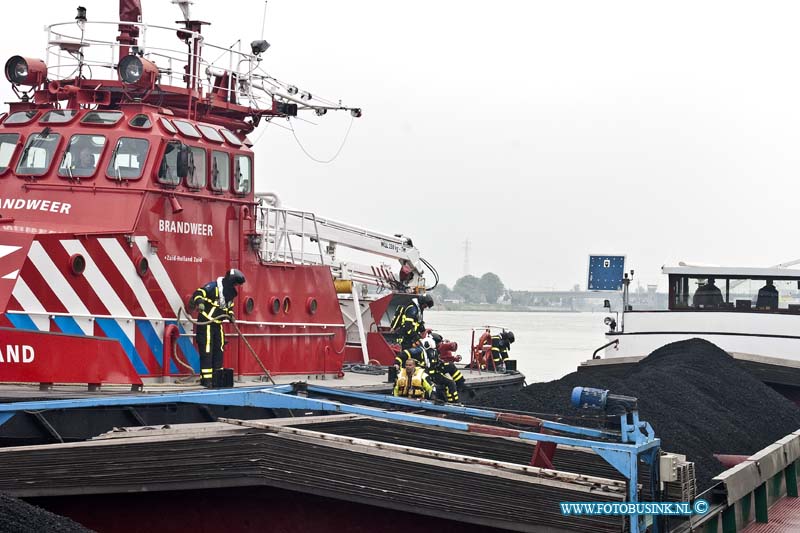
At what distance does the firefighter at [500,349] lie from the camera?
1917 centimetres

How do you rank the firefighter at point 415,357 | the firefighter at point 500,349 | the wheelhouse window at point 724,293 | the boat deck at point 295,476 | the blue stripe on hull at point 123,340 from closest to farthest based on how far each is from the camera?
1. the boat deck at point 295,476
2. the blue stripe on hull at point 123,340
3. the firefighter at point 415,357
4. the wheelhouse window at point 724,293
5. the firefighter at point 500,349

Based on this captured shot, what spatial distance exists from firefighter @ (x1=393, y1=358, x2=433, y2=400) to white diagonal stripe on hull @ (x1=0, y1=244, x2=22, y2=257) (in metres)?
4.18

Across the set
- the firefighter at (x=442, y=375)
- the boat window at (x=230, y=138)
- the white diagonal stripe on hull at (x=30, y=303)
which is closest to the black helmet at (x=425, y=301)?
the firefighter at (x=442, y=375)

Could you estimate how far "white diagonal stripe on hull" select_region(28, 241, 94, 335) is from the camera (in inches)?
353

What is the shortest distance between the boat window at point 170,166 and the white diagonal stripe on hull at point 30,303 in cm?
204

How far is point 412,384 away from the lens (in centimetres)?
1124

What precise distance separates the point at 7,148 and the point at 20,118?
43 centimetres

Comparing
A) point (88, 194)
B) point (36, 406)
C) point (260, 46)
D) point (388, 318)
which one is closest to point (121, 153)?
point (88, 194)

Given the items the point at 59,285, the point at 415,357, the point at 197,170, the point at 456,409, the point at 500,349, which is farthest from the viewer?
the point at 500,349

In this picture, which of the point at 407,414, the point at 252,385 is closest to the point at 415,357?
the point at 252,385

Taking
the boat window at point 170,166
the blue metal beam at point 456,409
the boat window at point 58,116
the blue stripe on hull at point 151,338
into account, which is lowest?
the blue metal beam at point 456,409

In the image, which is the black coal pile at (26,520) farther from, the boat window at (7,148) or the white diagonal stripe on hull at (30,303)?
the boat window at (7,148)

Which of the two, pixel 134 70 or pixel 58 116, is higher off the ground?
pixel 134 70

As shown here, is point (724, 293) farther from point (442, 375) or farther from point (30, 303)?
point (30, 303)
